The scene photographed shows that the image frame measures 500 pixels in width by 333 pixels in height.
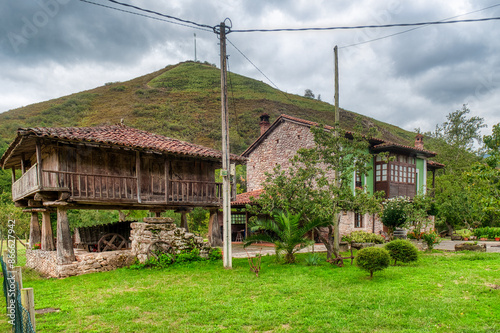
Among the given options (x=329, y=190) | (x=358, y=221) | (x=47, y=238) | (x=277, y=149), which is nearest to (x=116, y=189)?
(x=47, y=238)

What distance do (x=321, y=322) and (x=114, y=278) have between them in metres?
7.31

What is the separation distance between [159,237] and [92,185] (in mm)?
3029

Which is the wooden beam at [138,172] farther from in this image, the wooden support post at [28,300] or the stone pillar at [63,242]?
the wooden support post at [28,300]

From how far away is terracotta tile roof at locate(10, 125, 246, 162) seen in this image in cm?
1090

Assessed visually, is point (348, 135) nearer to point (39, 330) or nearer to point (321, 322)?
point (321, 322)

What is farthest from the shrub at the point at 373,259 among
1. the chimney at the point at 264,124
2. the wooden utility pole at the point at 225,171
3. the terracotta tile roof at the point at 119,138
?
the chimney at the point at 264,124

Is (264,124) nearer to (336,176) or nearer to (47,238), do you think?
(336,176)

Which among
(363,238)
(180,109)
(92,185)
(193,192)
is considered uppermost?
(180,109)

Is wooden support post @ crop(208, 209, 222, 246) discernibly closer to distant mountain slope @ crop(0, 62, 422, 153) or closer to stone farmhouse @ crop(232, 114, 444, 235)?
stone farmhouse @ crop(232, 114, 444, 235)

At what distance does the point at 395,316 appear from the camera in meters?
6.29

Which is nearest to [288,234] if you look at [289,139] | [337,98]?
[337,98]

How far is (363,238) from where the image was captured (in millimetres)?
18797

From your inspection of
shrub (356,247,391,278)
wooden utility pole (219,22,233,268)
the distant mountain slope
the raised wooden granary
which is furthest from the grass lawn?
the distant mountain slope

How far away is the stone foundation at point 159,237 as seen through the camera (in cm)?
1284
